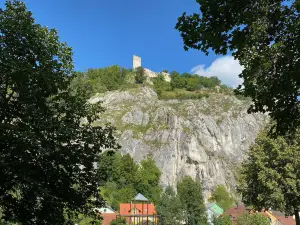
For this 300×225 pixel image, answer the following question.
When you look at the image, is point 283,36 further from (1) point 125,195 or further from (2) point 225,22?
(1) point 125,195

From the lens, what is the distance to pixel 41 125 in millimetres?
8555

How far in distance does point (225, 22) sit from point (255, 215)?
38.3 metres

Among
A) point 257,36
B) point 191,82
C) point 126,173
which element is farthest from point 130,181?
point 257,36

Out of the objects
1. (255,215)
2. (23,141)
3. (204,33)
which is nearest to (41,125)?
(23,141)

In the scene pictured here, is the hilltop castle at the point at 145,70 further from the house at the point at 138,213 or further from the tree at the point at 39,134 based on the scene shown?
the tree at the point at 39,134

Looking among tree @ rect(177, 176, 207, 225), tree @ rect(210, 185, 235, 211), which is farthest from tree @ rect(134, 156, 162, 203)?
tree @ rect(177, 176, 207, 225)

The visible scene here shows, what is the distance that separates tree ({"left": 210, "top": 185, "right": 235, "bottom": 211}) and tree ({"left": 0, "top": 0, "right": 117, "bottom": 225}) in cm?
9571

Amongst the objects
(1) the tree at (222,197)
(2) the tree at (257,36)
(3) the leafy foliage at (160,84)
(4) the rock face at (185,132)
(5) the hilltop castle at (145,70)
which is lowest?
(2) the tree at (257,36)

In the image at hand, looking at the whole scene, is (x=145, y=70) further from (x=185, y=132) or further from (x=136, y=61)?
(x=185, y=132)

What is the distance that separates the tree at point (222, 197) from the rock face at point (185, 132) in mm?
3035

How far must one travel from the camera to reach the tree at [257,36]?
597cm

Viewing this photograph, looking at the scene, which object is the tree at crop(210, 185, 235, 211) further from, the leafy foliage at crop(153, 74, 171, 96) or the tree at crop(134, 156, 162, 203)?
the leafy foliage at crop(153, 74, 171, 96)

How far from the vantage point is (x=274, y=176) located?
82.6 ft

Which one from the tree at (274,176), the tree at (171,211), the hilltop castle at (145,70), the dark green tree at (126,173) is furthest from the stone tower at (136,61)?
the tree at (274,176)
